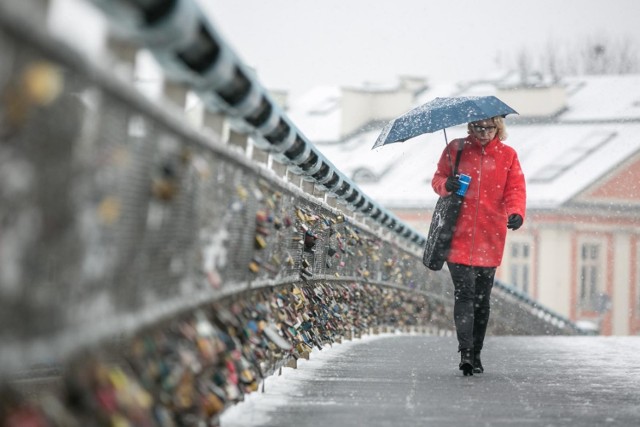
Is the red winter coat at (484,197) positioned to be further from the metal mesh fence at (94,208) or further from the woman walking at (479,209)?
the metal mesh fence at (94,208)

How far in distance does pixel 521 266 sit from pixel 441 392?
5062cm

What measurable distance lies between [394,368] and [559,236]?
4669 cm

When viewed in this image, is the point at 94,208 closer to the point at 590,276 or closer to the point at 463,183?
the point at 463,183

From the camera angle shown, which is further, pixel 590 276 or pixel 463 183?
pixel 590 276

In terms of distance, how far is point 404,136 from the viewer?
11.6 meters

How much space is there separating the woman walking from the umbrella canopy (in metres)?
0.17

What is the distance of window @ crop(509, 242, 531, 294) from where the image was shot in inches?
2286

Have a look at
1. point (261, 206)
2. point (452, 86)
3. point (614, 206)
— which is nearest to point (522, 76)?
point (452, 86)

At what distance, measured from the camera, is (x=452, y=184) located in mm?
10086

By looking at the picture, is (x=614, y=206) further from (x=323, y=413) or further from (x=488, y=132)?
(x=323, y=413)

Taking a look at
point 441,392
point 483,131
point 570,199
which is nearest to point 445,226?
point 483,131

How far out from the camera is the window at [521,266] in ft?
190

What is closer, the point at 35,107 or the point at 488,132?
the point at 35,107

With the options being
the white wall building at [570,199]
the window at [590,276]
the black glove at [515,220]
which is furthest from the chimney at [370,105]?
the black glove at [515,220]
